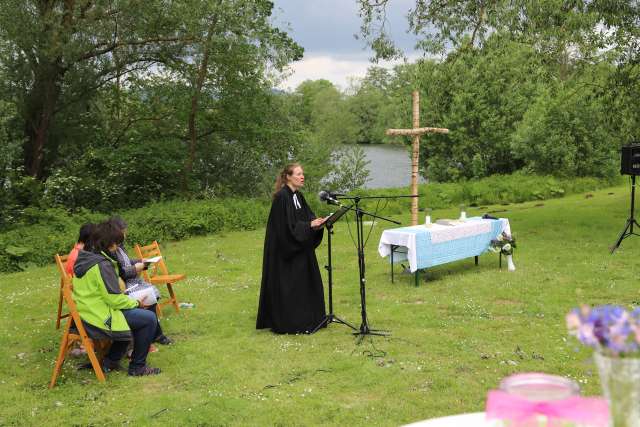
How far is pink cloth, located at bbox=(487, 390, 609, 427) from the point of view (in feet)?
5.77

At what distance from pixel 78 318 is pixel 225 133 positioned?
13.7 m

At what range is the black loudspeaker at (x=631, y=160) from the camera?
10.4 m

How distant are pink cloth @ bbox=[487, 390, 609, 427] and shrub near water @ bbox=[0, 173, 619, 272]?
9141 mm

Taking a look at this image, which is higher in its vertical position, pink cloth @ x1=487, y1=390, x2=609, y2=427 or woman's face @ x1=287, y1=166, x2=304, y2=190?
woman's face @ x1=287, y1=166, x2=304, y2=190

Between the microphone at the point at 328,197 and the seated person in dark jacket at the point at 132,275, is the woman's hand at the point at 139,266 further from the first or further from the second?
the microphone at the point at 328,197

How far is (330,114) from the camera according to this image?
27953 millimetres

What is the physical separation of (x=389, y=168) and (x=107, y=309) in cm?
3354

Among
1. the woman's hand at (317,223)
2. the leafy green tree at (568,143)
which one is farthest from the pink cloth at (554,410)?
the leafy green tree at (568,143)

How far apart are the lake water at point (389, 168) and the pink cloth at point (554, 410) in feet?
76.2

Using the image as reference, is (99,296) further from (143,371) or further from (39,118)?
(39,118)

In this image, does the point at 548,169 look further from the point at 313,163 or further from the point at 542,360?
the point at 542,360

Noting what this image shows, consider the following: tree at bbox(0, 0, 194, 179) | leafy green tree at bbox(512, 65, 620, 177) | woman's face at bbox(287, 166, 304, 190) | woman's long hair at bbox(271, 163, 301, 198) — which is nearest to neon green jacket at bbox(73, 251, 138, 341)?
woman's long hair at bbox(271, 163, 301, 198)

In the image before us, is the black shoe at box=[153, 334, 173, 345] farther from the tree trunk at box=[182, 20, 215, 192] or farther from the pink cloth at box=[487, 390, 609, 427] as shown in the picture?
the tree trunk at box=[182, 20, 215, 192]

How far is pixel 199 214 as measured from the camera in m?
16.4
